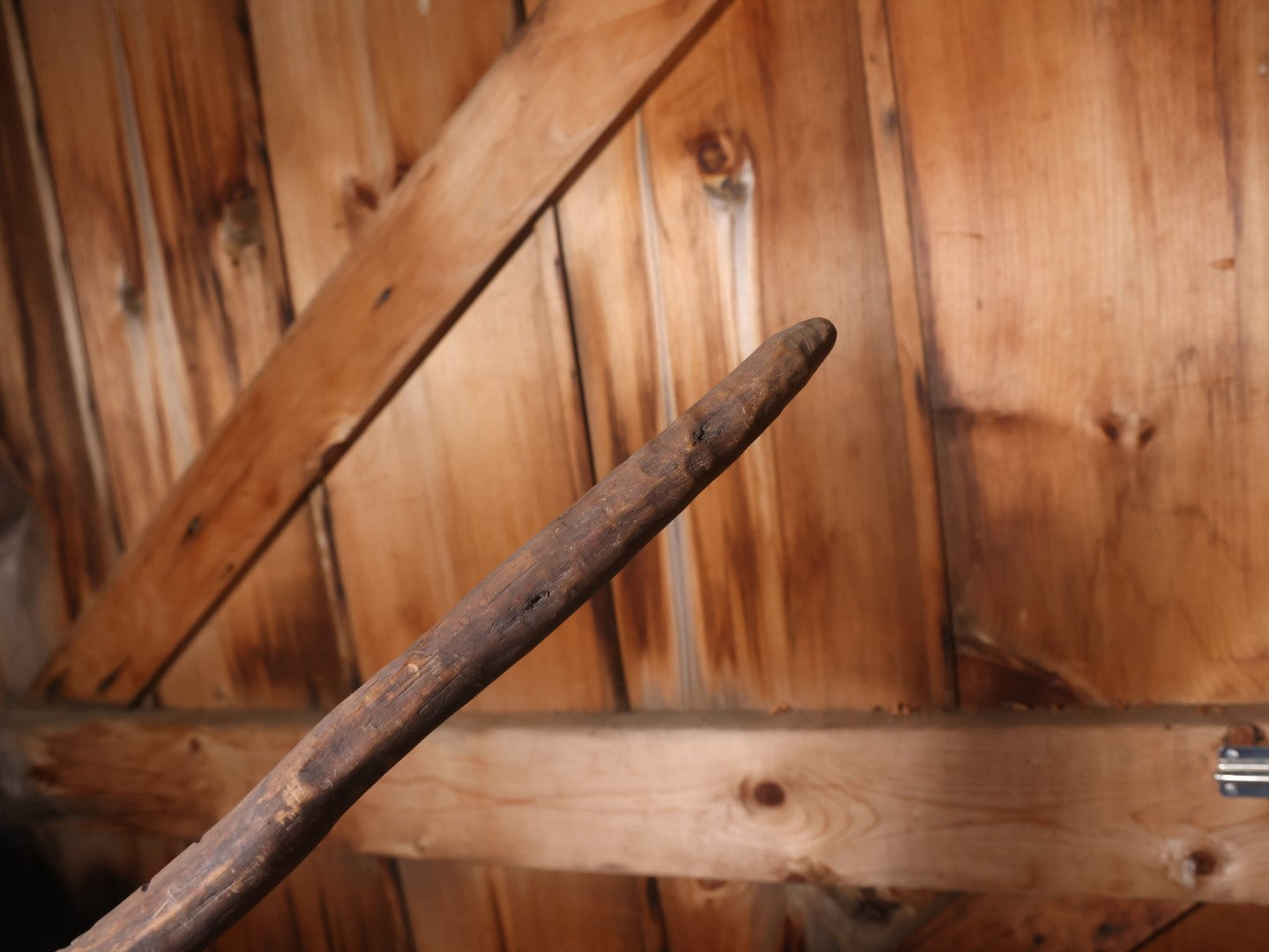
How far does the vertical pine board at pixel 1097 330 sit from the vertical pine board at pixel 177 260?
83 centimetres

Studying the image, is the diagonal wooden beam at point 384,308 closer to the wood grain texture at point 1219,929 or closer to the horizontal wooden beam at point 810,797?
the horizontal wooden beam at point 810,797

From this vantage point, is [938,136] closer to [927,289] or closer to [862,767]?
[927,289]

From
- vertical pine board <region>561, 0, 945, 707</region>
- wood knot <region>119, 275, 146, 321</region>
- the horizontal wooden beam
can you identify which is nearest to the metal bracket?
the horizontal wooden beam

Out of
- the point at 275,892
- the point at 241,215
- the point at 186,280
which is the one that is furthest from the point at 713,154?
the point at 275,892

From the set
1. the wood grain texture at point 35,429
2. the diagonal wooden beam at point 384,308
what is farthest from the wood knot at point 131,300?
the diagonal wooden beam at point 384,308

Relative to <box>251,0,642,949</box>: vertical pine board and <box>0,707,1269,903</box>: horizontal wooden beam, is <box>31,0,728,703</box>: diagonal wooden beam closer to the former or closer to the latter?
<box>251,0,642,949</box>: vertical pine board

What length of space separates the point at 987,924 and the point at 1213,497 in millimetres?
517

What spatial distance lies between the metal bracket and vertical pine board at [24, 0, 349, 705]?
103cm

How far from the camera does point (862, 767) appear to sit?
3.13 ft

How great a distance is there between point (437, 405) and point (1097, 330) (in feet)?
2.41

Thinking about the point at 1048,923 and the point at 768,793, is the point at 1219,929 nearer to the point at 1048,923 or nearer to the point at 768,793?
the point at 1048,923

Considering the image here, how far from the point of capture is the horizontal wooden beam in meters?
0.87

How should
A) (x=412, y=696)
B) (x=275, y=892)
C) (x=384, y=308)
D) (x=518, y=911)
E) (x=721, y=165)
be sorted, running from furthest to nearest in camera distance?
1. (x=275, y=892)
2. (x=518, y=911)
3. (x=384, y=308)
4. (x=721, y=165)
5. (x=412, y=696)

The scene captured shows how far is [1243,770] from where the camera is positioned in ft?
2.71
